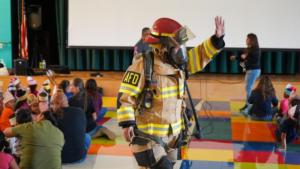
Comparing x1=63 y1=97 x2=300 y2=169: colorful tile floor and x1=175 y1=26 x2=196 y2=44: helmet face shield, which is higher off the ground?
x1=175 y1=26 x2=196 y2=44: helmet face shield

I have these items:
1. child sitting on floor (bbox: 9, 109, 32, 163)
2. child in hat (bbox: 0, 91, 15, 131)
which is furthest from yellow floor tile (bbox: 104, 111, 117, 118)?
child sitting on floor (bbox: 9, 109, 32, 163)

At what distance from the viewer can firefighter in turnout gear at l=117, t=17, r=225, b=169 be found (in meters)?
4.20

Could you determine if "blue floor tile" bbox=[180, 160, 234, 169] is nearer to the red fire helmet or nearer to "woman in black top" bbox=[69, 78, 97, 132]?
"woman in black top" bbox=[69, 78, 97, 132]

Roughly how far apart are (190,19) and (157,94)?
853 centimetres

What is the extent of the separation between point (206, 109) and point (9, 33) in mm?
6687

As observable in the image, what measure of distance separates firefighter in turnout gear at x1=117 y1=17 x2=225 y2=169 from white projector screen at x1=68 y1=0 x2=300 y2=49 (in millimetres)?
8178

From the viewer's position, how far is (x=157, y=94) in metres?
4.25

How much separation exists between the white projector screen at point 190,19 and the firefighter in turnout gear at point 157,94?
8.18 metres

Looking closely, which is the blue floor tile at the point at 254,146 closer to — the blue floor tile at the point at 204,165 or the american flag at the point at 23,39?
the blue floor tile at the point at 204,165

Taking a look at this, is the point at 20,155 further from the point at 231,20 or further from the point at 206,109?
the point at 231,20

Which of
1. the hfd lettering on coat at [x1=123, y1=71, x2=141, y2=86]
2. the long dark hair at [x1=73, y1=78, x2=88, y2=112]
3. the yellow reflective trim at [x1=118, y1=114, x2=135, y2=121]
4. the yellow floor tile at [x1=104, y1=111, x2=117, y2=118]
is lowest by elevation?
the yellow floor tile at [x1=104, y1=111, x2=117, y2=118]

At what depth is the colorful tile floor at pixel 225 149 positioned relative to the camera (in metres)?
6.75

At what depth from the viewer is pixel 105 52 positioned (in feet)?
43.7

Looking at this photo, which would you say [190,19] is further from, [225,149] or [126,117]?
[126,117]
